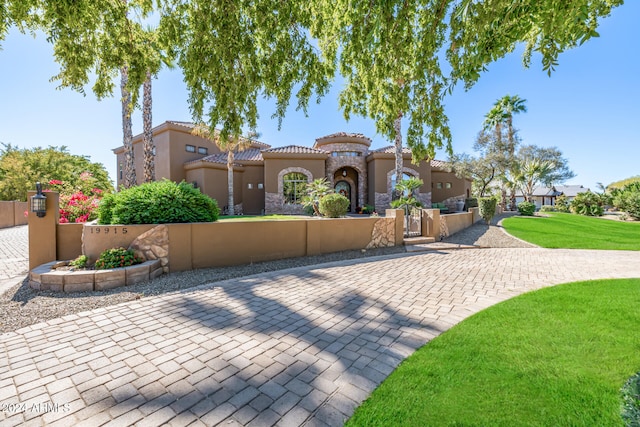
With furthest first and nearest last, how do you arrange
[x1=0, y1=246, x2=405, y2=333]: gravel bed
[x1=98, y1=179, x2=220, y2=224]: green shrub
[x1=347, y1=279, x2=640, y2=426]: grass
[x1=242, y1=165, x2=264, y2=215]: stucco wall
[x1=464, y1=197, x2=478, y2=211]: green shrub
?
[x1=464, y1=197, x2=478, y2=211]: green shrub < [x1=242, y1=165, x2=264, y2=215]: stucco wall < [x1=98, y1=179, x2=220, y2=224]: green shrub < [x1=0, y1=246, x2=405, y2=333]: gravel bed < [x1=347, y1=279, x2=640, y2=426]: grass

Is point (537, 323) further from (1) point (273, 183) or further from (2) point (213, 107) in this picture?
(1) point (273, 183)

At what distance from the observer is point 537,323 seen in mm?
3652

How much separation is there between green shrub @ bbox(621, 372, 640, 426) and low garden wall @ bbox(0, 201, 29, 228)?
25.7 meters

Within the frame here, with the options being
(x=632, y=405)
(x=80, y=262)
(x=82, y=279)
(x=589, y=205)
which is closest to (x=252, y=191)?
(x=80, y=262)

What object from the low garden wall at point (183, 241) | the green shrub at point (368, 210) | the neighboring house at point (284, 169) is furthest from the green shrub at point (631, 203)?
the low garden wall at point (183, 241)

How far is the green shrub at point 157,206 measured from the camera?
247 inches

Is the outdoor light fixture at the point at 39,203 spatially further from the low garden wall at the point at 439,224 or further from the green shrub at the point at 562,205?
the green shrub at the point at 562,205

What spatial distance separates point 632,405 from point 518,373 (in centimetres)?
93

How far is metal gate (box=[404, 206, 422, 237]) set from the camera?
1154cm

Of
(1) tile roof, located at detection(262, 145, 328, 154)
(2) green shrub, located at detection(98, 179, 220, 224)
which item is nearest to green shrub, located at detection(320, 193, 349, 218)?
(2) green shrub, located at detection(98, 179, 220, 224)

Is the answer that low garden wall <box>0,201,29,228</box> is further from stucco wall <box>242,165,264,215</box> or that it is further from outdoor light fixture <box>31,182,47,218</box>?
outdoor light fixture <box>31,182,47,218</box>

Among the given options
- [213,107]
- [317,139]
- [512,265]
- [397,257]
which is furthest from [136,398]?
[317,139]

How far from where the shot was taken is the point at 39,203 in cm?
592

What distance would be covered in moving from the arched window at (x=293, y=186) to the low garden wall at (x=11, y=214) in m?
16.9
